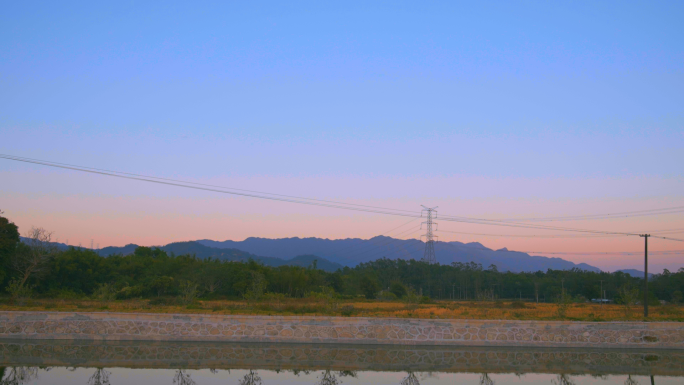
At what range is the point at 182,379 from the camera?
34.3 feet

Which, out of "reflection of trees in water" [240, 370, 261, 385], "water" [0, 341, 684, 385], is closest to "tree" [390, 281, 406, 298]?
"water" [0, 341, 684, 385]

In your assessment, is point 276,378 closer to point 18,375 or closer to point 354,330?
point 18,375

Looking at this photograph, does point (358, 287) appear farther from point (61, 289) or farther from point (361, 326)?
point (361, 326)

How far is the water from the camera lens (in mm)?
10742

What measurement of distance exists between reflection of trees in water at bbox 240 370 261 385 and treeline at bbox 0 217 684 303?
1438cm

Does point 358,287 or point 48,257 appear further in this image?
point 358,287

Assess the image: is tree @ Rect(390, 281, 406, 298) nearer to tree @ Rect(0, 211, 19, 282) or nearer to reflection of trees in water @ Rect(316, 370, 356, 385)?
tree @ Rect(0, 211, 19, 282)

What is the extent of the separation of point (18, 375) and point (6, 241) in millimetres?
22090

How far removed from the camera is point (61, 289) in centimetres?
3198

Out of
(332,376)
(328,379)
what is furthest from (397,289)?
(328,379)

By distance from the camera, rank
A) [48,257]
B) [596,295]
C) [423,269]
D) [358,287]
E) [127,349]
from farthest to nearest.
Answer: [423,269]
[596,295]
[358,287]
[48,257]
[127,349]

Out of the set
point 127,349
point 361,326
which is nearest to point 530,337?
point 361,326

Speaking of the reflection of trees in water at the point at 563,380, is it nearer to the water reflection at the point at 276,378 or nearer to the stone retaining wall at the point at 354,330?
the water reflection at the point at 276,378

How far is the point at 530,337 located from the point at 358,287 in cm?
3367
